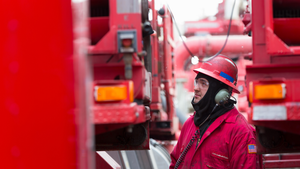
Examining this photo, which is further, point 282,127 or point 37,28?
point 282,127

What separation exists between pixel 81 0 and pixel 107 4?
126 cm

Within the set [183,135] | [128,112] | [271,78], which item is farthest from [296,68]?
[183,135]

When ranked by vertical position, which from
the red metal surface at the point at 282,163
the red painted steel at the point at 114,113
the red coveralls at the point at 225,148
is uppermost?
the red painted steel at the point at 114,113

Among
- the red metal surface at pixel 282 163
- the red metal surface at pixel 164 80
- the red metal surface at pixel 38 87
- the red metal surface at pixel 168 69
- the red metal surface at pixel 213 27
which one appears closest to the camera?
the red metal surface at pixel 38 87

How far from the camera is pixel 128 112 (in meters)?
1.77

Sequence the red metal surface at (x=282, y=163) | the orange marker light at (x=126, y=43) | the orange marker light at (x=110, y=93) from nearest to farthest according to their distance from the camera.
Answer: the orange marker light at (x=110, y=93) < the orange marker light at (x=126, y=43) < the red metal surface at (x=282, y=163)

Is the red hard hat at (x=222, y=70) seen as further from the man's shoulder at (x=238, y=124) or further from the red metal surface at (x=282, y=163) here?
the red metal surface at (x=282, y=163)

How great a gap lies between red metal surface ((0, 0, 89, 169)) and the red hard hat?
2.13 metres

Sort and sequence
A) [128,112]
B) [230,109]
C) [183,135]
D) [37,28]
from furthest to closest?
[183,135] < [230,109] < [128,112] < [37,28]

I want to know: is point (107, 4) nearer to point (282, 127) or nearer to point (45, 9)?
point (45, 9)

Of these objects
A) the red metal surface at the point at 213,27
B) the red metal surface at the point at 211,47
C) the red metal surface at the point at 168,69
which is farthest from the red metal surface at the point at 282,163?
the red metal surface at the point at 213,27

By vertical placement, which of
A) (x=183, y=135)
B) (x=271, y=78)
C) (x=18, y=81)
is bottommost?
(x=183, y=135)

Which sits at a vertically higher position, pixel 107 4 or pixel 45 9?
pixel 107 4

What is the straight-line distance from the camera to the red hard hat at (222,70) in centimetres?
302
